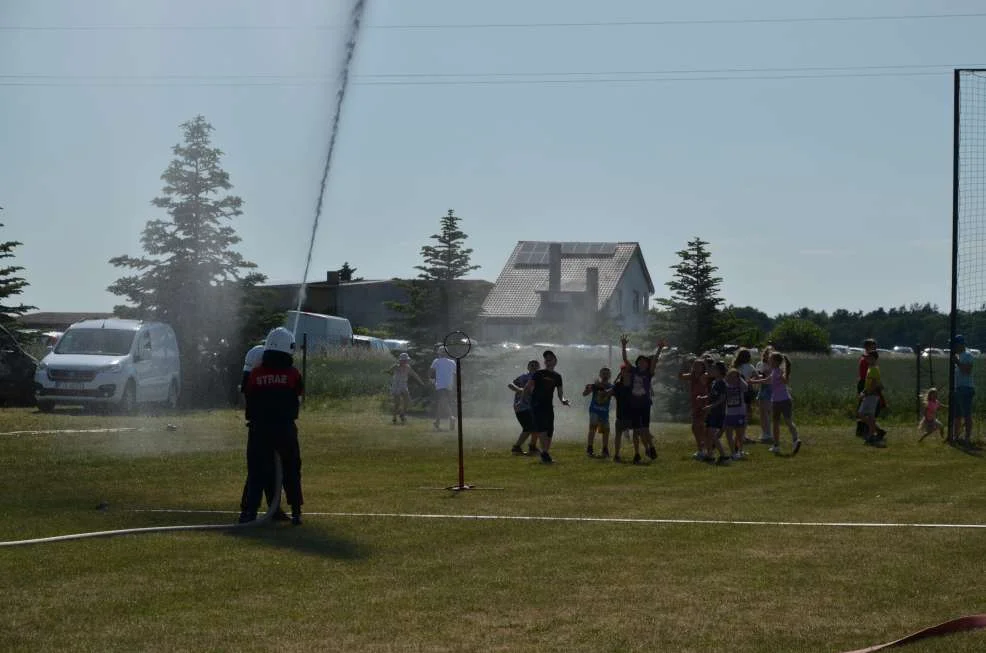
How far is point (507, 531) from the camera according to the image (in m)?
12.0

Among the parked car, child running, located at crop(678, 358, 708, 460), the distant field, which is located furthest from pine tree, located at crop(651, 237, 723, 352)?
the parked car

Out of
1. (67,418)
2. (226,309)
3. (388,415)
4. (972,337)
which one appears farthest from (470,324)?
(972,337)

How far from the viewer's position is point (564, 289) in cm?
7125

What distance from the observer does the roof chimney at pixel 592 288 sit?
67.4 m

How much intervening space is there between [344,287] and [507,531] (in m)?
79.3

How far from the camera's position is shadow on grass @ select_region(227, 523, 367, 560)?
10766 millimetres

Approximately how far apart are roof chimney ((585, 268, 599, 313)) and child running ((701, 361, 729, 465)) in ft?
150

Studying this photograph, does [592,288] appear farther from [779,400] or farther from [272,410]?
[272,410]

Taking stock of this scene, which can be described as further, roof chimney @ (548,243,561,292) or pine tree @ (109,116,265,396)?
roof chimney @ (548,243,561,292)

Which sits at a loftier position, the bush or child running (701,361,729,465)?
the bush

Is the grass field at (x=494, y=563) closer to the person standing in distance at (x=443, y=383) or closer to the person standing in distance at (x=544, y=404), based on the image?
the person standing in distance at (x=544, y=404)

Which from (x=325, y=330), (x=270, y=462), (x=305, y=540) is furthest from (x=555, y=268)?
(x=305, y=540)

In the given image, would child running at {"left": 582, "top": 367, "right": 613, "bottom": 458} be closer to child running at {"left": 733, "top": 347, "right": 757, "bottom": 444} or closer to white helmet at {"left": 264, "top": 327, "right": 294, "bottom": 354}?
child running at {"left": 733, "top": 347, "right": 757, "bottom": 444}

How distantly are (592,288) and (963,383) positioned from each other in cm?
4349
